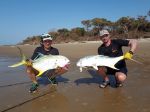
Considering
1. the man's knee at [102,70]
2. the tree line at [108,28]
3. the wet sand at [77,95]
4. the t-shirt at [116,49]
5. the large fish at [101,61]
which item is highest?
the t-shirt at [116,49]

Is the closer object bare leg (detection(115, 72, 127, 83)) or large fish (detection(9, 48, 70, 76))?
large fish (detection(9, 48, 70, 76))

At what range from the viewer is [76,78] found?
27.1ft

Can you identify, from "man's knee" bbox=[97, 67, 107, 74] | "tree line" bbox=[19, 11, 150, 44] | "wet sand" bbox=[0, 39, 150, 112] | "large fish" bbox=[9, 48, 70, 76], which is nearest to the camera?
"wet sand" bbox=[0, 39, 150, 112]

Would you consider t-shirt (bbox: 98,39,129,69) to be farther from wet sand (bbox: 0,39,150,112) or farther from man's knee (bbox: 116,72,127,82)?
wet sand (bbox: 0,39,150,112)

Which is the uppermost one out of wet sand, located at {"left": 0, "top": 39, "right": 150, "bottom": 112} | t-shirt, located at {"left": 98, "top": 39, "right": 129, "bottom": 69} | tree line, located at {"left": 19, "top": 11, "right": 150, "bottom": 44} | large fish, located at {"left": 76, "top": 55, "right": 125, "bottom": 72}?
t-shirt, located at {"left": 98, "top": 39, "right": 129, "bottom": 69}

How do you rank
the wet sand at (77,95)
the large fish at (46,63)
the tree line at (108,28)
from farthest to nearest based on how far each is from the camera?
1. the tree line at (108,28)
2. the large fish at (46,63)
3. the wet sand at (77,95)

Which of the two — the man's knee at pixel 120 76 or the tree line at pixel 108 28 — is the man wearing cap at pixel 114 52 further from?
the tree line at pixel 108 28

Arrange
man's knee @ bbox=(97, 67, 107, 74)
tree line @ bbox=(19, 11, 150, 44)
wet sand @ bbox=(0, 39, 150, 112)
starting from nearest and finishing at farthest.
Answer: wet sand @ bbox=(0, 39, 150, 112) → man's knee @ bbox=(97, 67, 107, 74) → tree line @ bbox=(19, 11, 150, 44)

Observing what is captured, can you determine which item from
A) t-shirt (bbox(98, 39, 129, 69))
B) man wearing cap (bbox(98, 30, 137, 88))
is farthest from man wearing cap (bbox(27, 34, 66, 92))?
t-shirt (bbox(98, 39, 129, 69))

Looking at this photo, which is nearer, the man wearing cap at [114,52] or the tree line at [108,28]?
the man wearing cap at [114,52]

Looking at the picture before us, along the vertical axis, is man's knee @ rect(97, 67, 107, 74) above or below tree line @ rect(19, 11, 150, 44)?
above

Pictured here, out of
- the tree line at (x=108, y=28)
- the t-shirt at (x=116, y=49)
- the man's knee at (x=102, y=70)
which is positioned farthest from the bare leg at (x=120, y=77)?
the tree line at (x=108, y=28)

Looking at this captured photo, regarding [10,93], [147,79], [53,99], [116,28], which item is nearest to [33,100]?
[53,99]

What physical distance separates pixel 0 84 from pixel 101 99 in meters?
3.18
